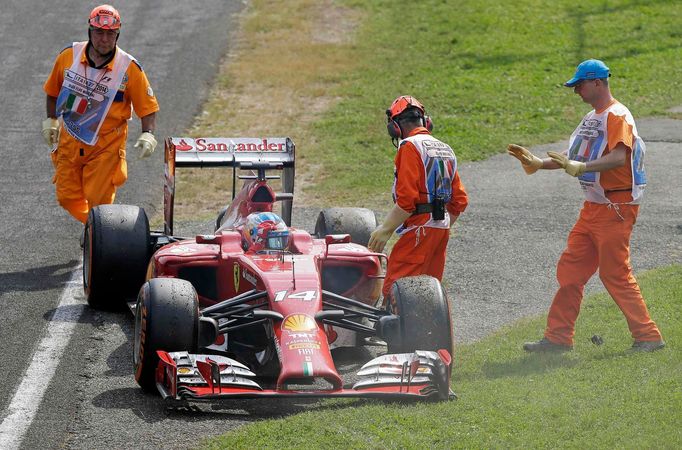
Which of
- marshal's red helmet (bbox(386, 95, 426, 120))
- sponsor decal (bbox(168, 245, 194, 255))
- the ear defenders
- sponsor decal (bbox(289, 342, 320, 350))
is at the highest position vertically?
marshal's red helmet (bbox(386, 95, 426, 120))

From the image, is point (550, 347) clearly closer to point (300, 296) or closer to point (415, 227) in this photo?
point (415, 227)

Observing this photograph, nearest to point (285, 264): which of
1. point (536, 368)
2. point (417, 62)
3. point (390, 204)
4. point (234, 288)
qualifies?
point (234, 288)

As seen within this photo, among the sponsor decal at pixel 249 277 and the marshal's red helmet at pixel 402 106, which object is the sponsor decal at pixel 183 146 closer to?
the sponsor decal at pixel 249 277

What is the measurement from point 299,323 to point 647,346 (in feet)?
8.56

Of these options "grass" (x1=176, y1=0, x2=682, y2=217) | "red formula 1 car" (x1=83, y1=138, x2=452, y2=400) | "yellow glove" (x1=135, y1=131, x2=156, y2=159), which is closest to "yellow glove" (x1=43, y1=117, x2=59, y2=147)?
"yellow glove" (x1=135, y1=131, x2=156, y2=159)

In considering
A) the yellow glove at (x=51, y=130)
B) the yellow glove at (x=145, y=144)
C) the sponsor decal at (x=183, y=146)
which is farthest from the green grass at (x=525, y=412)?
the yellow glove at (x=51, y=130)

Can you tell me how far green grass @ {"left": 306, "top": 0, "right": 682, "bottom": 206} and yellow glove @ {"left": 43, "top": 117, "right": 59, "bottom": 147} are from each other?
4.08 meters

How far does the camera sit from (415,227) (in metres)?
9.04

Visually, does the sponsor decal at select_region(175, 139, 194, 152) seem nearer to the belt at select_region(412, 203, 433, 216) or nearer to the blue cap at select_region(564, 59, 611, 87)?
the belt at select_region(412, 203, 433, 216)

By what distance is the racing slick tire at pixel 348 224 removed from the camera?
10719 millimetres

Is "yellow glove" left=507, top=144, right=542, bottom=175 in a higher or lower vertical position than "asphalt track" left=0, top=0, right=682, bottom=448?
higher

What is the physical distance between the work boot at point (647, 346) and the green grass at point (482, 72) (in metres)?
6.00

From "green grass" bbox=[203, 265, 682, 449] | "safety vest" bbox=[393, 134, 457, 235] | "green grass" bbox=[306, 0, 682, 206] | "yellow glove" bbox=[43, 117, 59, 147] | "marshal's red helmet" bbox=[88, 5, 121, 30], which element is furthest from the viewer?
"green grass" bbox=[306, 0, 682, 206]

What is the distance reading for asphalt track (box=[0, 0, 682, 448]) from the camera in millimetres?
7816
